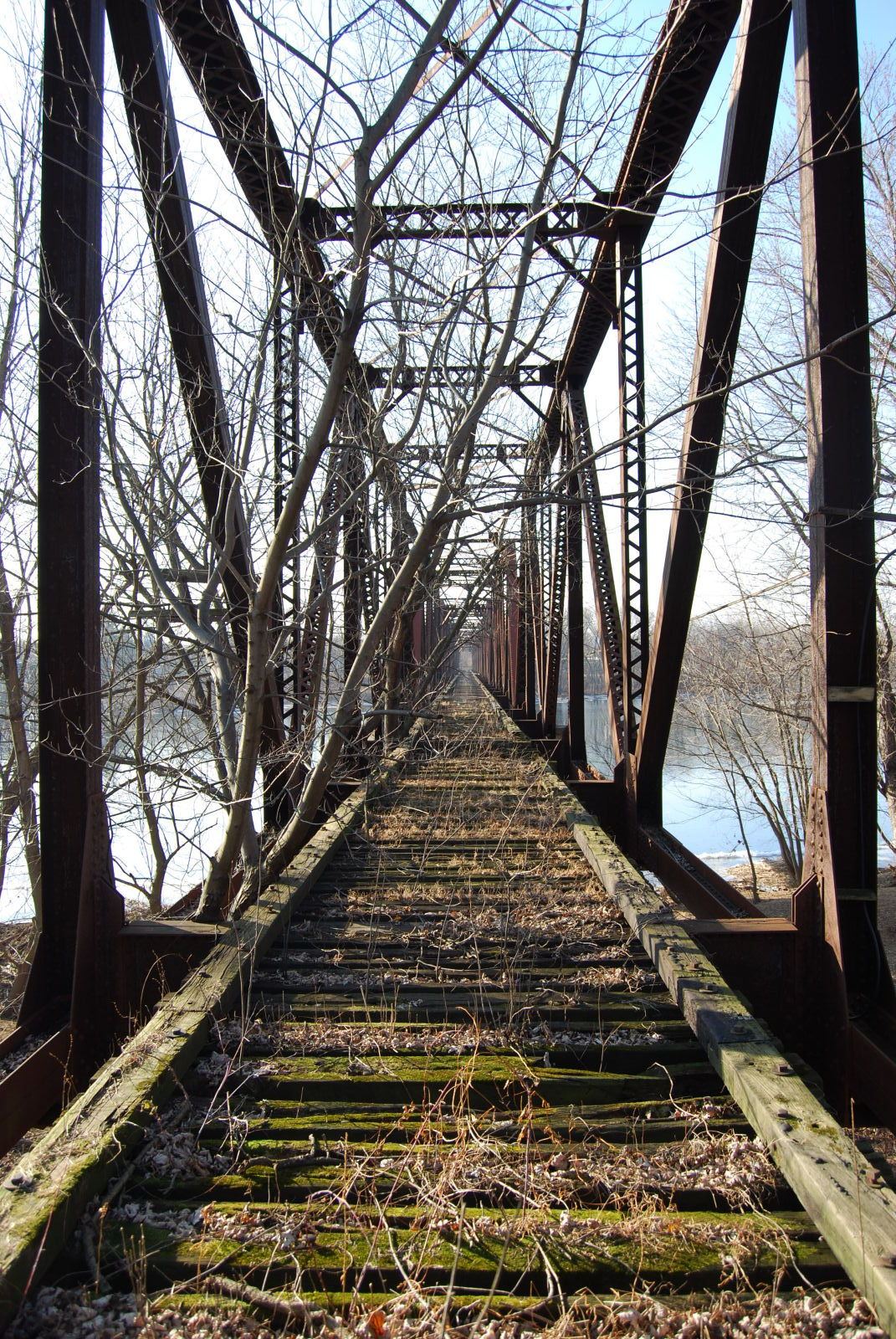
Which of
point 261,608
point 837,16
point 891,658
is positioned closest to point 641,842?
point 261,608

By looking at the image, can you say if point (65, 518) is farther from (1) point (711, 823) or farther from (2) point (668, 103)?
(1) point (711, 823)

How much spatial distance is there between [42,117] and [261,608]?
86.8 inches

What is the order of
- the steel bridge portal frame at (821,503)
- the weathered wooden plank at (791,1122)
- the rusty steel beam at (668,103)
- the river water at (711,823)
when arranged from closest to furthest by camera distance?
1. the weathered wooden plank at (791,1122)
2. the steel bridge portal frame at (821,503)
3. the rusty steel beam at (668,103)
4. the river water at (711,823)

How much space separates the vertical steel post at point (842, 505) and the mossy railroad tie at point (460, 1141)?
0.88 meters

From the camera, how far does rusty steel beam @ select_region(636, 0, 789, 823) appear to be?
4.45 metres

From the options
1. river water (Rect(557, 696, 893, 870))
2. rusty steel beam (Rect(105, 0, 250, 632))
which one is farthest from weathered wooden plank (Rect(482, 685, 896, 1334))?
river water (Rect(557, 696, 893, 870))

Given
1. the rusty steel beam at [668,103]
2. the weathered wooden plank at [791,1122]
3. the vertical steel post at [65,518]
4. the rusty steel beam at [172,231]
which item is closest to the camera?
the weathered wooden plank at [791,1122]

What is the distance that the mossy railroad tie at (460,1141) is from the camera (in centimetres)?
194

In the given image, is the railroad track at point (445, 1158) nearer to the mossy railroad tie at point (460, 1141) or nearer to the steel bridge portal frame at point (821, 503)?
the mossy railroad tie at point (460, 1141)

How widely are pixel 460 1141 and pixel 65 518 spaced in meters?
2.80

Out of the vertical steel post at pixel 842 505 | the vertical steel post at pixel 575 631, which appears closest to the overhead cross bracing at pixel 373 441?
the vertical steel post at pixel 842 505

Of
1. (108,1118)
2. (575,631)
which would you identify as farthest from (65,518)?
(575,631)

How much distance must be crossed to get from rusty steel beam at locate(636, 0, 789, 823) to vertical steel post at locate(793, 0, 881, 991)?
22.5 inches

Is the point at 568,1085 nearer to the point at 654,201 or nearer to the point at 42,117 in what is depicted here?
the point at 42,117
